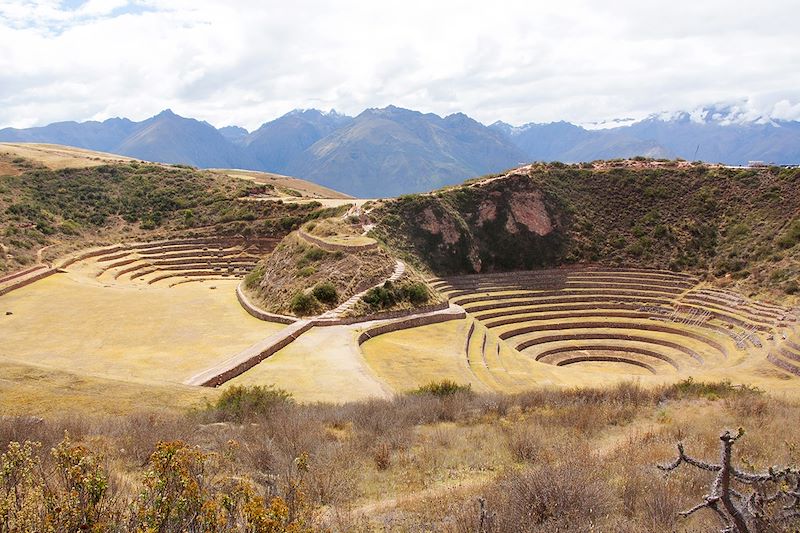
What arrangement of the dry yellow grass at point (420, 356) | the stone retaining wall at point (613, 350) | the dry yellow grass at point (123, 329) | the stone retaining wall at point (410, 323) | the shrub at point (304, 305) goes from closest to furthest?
the dry yellow grass at point (123, 329)
the dry yellow grass at point (420, 356)
the stone retaining wall at point (410, 323)
the shrub at point (304, 305)
the stone retaining wall at point (613, 350)

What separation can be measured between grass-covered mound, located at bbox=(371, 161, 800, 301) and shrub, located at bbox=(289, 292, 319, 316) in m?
12.5

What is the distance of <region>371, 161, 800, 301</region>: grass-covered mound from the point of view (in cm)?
4141

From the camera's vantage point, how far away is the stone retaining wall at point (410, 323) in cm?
2736

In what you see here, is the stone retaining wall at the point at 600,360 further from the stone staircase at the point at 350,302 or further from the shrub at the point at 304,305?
the shrub at the point at 304,305

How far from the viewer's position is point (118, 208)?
58.2m

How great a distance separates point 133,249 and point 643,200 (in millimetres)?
48284

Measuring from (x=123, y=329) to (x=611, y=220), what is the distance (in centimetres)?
4118

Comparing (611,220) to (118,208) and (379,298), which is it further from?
(118,208)

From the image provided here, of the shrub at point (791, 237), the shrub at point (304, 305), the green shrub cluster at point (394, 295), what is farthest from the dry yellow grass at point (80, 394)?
the shrub at point (791, 237)

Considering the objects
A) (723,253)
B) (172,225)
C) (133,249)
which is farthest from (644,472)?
(172,225)

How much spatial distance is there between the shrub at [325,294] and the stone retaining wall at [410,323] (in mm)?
3824

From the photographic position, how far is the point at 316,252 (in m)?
36.0

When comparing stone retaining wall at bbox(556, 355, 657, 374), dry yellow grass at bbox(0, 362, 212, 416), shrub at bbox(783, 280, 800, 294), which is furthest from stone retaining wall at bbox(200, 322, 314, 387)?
shrub at bbox(783, 280, 800, 294)

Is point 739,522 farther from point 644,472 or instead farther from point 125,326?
point 125,326
